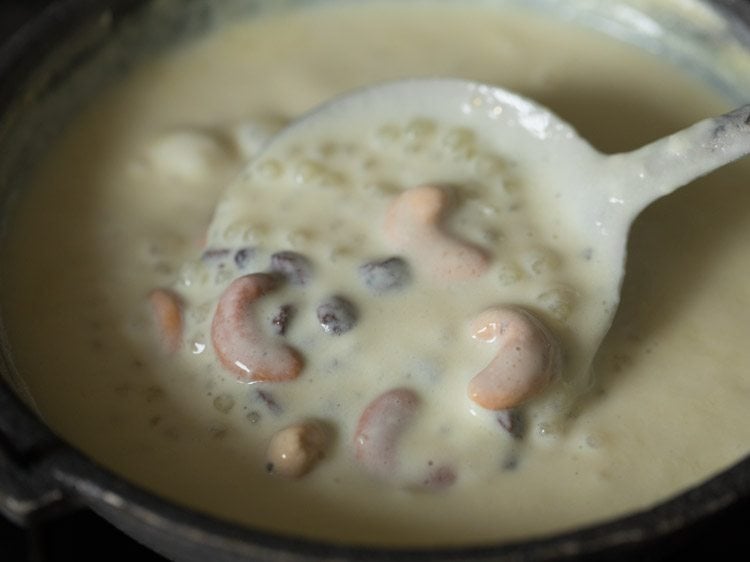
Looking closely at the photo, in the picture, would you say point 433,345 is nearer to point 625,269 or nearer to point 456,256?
point 456,256

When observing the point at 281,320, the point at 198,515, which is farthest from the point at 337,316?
the point at 198,515

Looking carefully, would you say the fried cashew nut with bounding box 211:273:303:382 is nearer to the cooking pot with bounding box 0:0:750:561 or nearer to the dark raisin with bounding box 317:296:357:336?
the dark raisin with bounding box 317:296:357:336

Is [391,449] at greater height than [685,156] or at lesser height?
lesser

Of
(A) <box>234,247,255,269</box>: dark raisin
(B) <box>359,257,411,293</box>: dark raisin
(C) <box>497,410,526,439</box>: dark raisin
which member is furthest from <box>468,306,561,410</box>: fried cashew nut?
(A) <box>234,247,255,269</box>: dark raisin

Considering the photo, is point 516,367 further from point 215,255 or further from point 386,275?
point 215,255

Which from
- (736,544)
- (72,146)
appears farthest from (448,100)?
(736,544)

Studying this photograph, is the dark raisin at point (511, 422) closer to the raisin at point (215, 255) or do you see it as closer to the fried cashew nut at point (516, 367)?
the fried cashew nut at point (516, 367)
